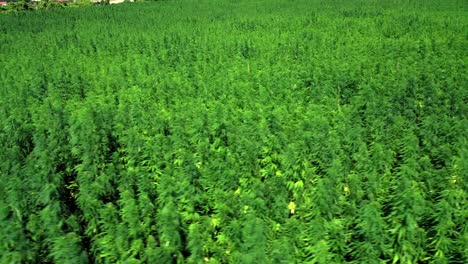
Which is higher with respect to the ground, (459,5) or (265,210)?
(459,5)

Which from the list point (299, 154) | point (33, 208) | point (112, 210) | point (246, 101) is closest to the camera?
point (112, 210)

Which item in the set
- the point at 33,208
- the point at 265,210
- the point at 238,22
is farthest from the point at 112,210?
the point at 238,22

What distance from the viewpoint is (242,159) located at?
6.11 metres

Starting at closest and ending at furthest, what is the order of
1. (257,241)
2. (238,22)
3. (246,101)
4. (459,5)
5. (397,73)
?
1. (257,241)
2. (246,101)
3. (397,73)
4. (238,22)
5. (459,5)

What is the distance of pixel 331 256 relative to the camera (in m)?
4.01

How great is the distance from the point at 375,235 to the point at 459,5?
2648cm

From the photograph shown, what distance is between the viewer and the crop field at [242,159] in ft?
13.8

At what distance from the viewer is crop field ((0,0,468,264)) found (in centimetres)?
419

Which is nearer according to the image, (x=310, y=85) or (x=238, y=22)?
(x=310, y=85)

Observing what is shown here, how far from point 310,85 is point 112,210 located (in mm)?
6708

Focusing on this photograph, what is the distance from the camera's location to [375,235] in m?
4.01

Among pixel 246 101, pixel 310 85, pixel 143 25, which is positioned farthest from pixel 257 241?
pixel 143 25

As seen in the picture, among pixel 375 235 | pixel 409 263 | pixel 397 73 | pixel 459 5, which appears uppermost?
pixel 459 5

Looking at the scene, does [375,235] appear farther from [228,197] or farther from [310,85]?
[310,85]
